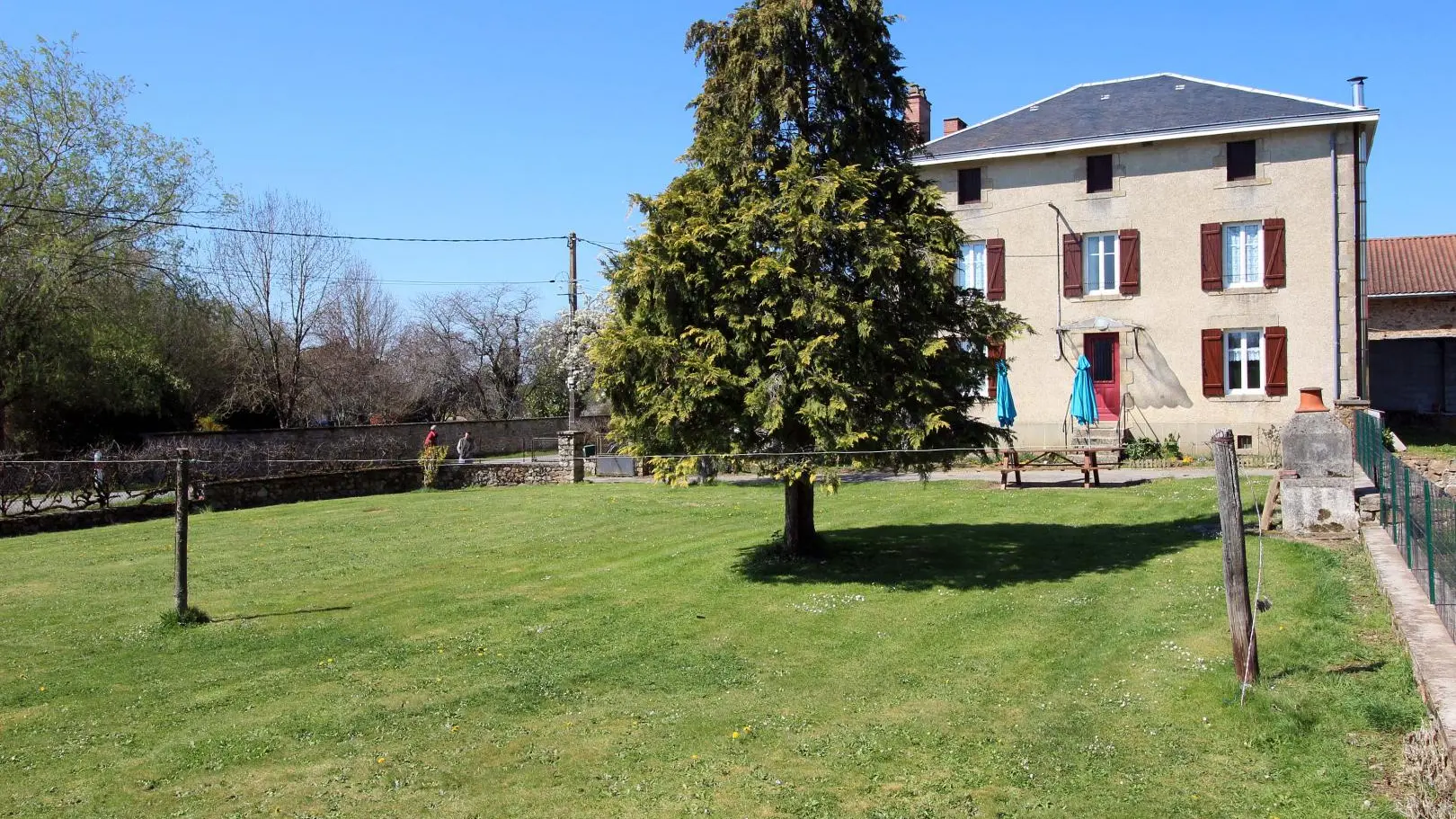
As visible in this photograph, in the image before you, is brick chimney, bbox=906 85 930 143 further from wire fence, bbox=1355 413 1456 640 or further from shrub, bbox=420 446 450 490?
wire fence, bbox=1355 413 1456 640

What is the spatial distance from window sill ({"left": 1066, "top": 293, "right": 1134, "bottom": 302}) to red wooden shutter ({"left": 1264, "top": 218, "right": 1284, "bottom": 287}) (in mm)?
3406

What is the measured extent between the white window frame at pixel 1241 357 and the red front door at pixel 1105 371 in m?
2.71

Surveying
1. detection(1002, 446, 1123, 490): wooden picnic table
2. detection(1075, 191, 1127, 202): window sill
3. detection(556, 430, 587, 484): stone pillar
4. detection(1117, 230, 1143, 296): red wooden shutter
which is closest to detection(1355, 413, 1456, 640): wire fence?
detection(1002, 446, 1123, 490): wooden picnic table

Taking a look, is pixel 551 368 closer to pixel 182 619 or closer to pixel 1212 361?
pixel 1212 361

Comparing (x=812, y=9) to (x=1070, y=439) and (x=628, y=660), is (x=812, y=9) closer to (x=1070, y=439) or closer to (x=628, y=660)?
(x=628, y=660)

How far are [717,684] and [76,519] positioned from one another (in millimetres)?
20211

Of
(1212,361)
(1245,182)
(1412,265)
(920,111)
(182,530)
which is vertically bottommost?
(182,530)

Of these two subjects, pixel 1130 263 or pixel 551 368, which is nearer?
pixel 1130 263

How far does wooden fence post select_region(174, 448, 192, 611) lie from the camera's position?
12.1m

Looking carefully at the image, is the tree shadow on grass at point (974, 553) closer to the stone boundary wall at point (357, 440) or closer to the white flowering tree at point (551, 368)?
the stone boundary wall at point (357, 440)

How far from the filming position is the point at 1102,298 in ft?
94.3

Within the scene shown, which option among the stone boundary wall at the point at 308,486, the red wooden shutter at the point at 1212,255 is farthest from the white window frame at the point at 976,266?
the stone boundary wall at the point at 308,486

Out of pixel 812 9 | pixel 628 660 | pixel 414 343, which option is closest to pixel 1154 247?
pixel 812 9

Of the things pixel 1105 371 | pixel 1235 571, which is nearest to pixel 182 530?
pixel 1235 571
